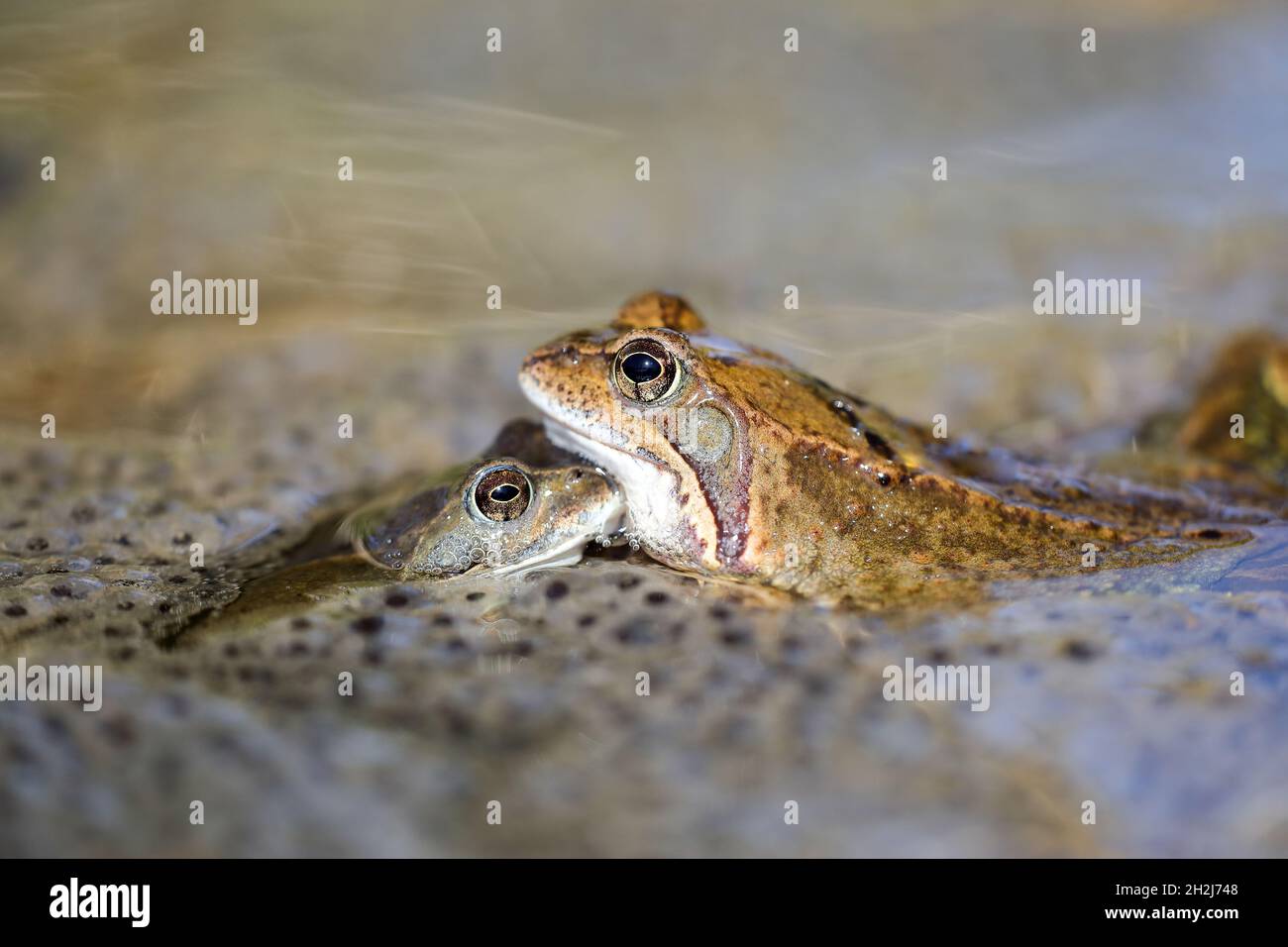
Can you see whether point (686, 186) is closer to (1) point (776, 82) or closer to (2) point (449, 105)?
(1) point (776, 82)

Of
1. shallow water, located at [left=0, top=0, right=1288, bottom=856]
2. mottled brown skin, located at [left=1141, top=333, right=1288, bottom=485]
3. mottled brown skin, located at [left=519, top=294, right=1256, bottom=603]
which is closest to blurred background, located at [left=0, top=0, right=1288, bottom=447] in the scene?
shallow water, located at [left=0, top=0, right=1288, bottom=856]

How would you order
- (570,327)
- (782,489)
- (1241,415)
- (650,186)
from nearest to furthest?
(782,489) < (1241,415) < (570,327) < (650,186)

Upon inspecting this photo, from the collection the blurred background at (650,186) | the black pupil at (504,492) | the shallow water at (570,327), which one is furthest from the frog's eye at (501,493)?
the blurred background at (650,186)

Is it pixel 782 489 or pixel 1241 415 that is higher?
pixel 1241 415

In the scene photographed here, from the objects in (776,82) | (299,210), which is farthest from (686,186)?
(299,210)

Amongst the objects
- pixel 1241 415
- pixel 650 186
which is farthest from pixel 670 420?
pixel 650 186

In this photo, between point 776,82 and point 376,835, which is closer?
point 376,835

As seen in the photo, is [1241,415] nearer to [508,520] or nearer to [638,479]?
[638,479]
